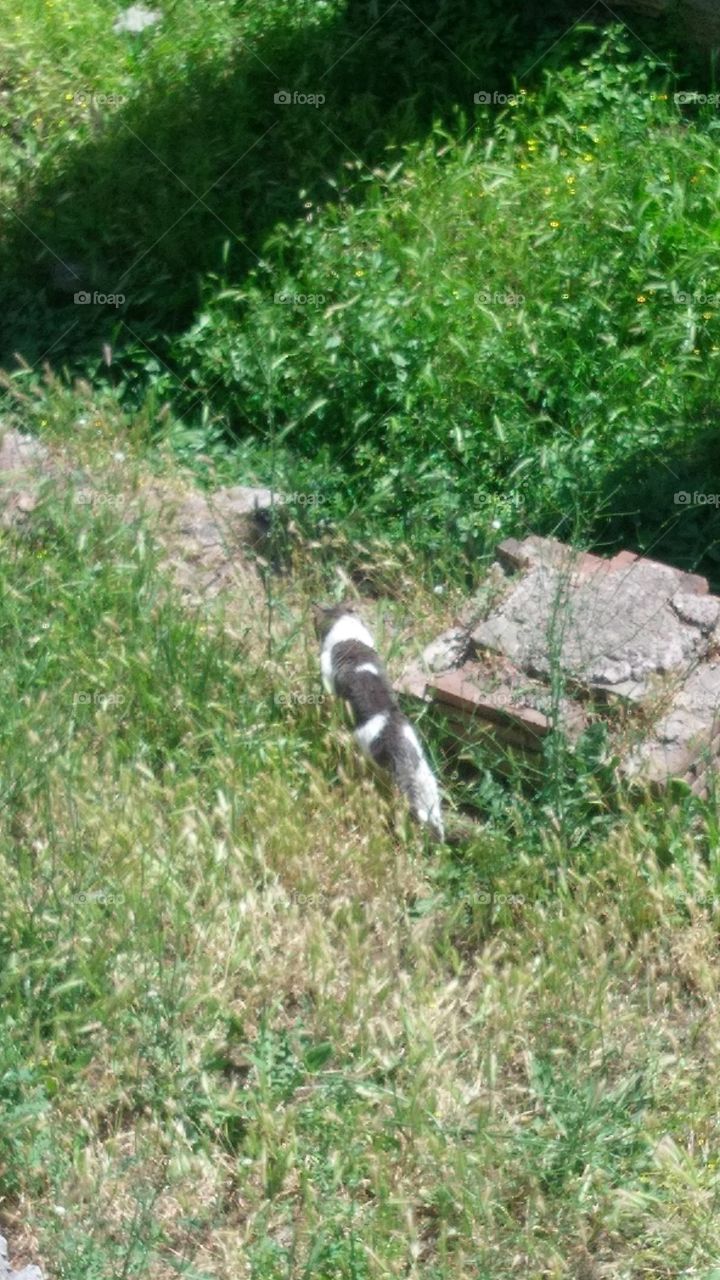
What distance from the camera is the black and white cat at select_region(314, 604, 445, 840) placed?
4418mm

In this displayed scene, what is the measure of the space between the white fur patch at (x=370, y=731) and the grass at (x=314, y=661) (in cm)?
5

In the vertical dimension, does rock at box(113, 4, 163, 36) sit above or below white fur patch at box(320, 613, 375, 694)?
above

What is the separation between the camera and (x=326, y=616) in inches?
209

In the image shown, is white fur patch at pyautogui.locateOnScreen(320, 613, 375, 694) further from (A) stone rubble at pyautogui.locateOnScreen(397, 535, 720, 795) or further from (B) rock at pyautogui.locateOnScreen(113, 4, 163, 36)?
(B) rock at pyautogui.locateOnScreen(113, 4, 163, 36)

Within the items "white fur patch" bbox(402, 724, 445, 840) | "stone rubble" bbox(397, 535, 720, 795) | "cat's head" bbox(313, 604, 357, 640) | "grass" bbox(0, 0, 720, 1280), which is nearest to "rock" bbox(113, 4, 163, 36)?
"grass" bbox(0, 0, 720, 1280)

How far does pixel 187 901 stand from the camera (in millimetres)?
4066

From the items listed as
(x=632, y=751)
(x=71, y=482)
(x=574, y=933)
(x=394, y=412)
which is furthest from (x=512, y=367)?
(x=574, y=933)

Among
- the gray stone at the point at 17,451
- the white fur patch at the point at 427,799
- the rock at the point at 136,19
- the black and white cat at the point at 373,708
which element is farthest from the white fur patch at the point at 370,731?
the rock at the point at 136,19

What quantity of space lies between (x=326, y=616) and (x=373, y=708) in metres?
0.70

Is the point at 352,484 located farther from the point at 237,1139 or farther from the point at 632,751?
the point at 237,1139

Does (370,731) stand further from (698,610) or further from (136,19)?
(136,19)

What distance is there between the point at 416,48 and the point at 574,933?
5312 millimetres

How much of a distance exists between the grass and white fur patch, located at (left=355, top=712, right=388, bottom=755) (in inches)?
2.1

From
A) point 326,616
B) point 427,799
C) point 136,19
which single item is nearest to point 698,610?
point 427,799
